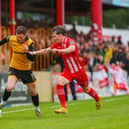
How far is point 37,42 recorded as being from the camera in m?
22.0

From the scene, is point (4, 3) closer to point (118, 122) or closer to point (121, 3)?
point (121, 3)

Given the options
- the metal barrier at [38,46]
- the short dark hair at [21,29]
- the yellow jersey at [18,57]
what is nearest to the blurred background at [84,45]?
the metal barrier at [38,46]

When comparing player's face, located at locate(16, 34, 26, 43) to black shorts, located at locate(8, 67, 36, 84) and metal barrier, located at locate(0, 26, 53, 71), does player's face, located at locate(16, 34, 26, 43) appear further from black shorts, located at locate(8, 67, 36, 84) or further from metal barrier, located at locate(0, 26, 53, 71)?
metal barrier, located at locate(0, 26, 53, 71)

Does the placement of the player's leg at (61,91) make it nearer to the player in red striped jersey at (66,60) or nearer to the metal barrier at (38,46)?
the player in red striped jersey at (66,60)

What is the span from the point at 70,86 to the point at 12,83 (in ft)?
27.2

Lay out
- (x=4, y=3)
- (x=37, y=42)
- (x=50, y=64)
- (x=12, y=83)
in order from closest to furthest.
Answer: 1. (x=12, y=83)
2. (x=37, y=42)
3. (x=50, y=64)
4. (x=4, y=3)

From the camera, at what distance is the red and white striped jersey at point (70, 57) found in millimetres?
12430

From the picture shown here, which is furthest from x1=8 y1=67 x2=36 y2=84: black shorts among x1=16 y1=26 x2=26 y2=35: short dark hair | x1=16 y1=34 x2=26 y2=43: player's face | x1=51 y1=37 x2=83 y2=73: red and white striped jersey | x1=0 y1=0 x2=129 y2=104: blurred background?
x1=0 y1=0 x2=129 y2=104: blurred background

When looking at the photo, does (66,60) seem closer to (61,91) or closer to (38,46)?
(61,91)

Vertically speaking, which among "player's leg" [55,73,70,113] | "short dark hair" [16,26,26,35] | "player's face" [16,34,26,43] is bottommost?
"player's leg" [55,73,70,113]

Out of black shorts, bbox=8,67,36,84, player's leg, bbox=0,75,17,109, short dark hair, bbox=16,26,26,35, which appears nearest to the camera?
short dark hair, bbox=16,26,26,35

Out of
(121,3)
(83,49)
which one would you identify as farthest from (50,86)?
(121,3)

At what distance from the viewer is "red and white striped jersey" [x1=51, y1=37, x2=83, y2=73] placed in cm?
1243

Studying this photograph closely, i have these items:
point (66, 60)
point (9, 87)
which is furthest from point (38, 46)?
point (9, 87)
